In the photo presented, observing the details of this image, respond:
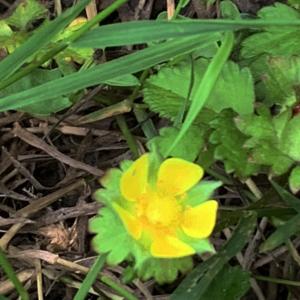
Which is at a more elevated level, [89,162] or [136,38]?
[136,38]

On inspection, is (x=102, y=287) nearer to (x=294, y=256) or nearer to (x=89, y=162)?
(x=89, y=162)

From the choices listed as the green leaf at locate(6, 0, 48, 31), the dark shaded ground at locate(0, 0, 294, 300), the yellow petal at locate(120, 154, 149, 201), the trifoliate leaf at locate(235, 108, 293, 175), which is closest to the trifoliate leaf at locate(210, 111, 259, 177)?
the trifoliate leaf at locate(235, 108, 293, 175)

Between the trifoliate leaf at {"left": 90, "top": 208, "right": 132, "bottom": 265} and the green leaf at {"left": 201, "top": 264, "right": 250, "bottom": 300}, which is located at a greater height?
the trifoliate leaf at {"left": 90, "top": 208, "right": 132, "bottom": 265}

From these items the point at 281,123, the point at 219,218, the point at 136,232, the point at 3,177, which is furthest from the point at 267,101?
the point at 3,177

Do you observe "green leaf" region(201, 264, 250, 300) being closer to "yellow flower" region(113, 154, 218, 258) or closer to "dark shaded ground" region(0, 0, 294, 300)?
"dark shaded ground" region(0, 0, 294, 300)

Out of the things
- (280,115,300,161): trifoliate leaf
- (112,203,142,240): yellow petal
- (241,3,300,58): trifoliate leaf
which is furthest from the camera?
(241,3,300,58): trifoliate leaf

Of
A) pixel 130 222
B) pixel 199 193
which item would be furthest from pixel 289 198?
pixel 130 222

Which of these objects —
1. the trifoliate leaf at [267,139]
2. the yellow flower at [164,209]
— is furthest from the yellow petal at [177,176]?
the trifoliate leaf at [267,139]
